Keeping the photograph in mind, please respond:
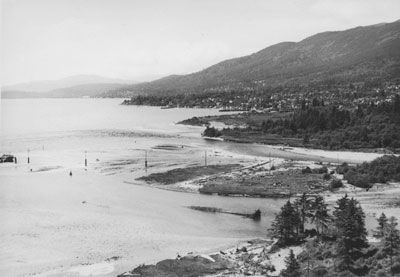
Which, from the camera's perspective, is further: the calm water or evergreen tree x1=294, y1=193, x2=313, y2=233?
evergreen tree x1=294, y1=193, x2=313, y2=233

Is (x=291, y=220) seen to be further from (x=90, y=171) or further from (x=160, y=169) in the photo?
(x=90, y=171)

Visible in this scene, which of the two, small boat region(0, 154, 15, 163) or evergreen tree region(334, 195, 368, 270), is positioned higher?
small boat region(0, 154, 15, 163)

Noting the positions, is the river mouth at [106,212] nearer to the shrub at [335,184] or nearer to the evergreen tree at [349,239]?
the shrub at [335,184]

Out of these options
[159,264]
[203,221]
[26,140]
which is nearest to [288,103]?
[26,140]

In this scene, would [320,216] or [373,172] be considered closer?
[320,216]

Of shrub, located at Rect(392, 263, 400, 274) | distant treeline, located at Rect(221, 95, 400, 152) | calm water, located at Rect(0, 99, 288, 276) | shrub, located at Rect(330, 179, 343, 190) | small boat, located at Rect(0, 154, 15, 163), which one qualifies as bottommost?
calm water, located at Rect(0, 99, 288, 276)

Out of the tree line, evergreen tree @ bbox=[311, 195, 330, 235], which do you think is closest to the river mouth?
the tree line

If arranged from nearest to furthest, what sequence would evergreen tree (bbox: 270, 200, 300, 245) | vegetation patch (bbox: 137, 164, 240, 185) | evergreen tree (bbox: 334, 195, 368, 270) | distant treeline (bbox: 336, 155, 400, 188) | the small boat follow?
1. evergreen tree (bbox: 334, 195, 368, 270)
2. evergreen tree (bbox: 270, 200, 300, 245)
3. distant treeline (bbox: 336, 155, 400, 188)
4. vegetation patch (bbox: 137, 164, 240, 185)
5. the small boat

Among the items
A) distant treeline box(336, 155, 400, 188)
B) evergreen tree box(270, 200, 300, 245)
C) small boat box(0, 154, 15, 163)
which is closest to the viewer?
evergreen tree box(270, 200, 300, 245)

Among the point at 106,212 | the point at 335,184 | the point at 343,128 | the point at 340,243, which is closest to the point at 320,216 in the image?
the point at 340,243

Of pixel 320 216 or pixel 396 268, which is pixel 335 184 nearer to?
pixel 320 216

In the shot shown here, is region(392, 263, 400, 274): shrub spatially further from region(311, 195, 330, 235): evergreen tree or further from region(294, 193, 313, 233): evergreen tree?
region(294, 193, 313, 233): evergreen tree
